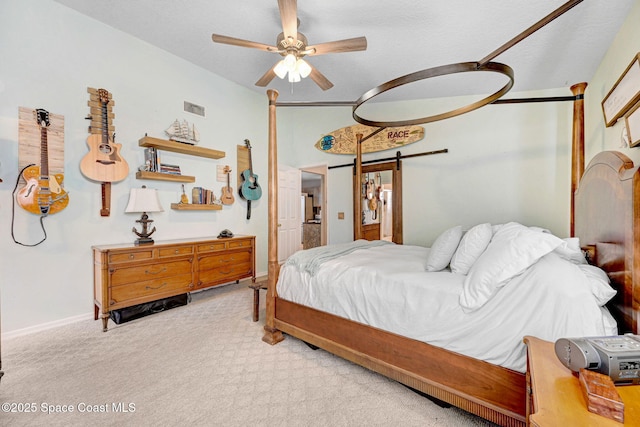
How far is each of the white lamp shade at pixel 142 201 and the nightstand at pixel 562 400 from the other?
3.43m

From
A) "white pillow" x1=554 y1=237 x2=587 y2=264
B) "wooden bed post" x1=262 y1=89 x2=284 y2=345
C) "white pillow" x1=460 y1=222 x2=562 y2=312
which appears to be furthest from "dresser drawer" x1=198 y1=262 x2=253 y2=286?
"white pillow" x1=554 y1=237 x2=587 y2=264

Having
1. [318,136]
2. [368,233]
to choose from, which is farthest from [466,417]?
[318,136]

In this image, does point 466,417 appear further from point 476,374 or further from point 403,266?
point 403,266

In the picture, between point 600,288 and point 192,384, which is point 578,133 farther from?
point 192,384

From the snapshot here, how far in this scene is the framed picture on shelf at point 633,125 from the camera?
4.82 feet

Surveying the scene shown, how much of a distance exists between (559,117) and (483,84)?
860 millimetres

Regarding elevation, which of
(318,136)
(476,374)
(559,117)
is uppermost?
(318,136)

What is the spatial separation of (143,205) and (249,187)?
1.65 metres

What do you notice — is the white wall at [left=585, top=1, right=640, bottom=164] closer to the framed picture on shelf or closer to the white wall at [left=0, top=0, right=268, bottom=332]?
the framed picture on shelf

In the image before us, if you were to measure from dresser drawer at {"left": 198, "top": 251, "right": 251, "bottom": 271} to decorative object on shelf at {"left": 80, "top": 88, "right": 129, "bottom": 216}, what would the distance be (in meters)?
1.15

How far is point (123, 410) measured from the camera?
1529 millimetres

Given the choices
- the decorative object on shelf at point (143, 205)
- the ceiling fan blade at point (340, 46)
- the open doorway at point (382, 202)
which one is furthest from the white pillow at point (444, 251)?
the decorative object on shelf at point (143, 205)

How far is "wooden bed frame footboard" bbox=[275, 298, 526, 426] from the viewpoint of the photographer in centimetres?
126

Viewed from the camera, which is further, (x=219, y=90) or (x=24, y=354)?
(x=219, y=90)
